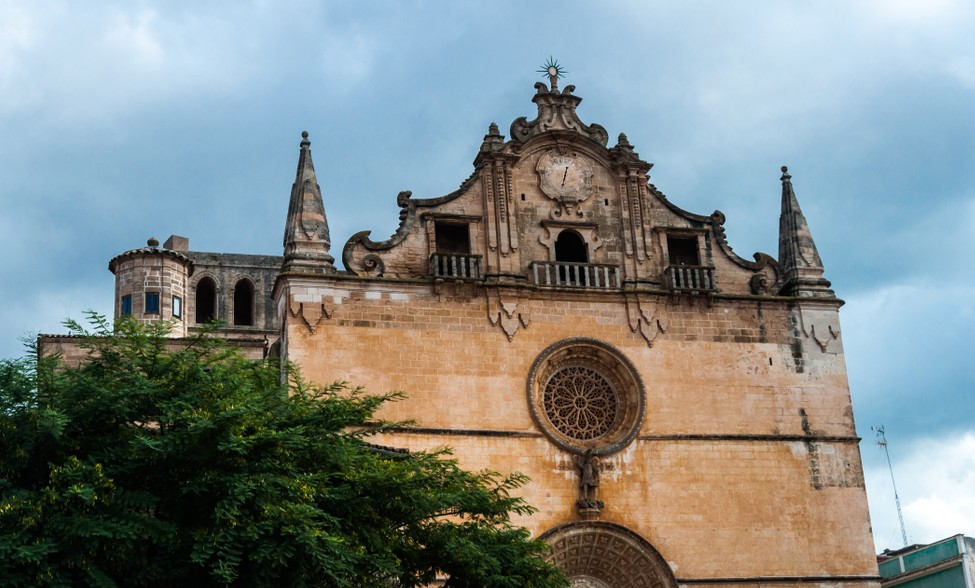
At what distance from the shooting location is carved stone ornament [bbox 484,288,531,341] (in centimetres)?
2862

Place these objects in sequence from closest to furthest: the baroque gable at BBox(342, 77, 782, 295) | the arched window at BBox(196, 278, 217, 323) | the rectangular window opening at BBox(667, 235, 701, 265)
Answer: the baroque gable at BBox(342, 77, 782, 295)
the rectangular window opening at BBox(667, 235, 701, 265)
the arched window at BBox(196, 278, 217, 323)

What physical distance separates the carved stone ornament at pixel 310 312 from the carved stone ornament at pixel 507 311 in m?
3.42

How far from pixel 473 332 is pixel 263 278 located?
1752 cm

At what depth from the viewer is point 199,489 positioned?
17953mm

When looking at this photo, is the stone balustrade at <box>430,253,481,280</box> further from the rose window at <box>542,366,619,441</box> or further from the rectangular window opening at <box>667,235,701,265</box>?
the rectangular window opening at <box>667,235,701,265</box>

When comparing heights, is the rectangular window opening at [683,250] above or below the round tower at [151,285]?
below

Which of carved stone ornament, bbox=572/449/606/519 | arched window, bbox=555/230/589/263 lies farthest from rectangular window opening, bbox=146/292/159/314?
carved stone ornament, bbox=572/449/606/519

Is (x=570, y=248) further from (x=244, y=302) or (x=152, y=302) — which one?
(x=244, y=302)

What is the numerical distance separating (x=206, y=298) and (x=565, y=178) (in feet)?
58.4

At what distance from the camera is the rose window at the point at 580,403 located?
2862cm

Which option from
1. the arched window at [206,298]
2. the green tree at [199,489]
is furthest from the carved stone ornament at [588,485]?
the arched window at [206,298]

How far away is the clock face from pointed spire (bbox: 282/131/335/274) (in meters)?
4.94

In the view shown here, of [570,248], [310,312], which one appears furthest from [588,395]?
[310,312]

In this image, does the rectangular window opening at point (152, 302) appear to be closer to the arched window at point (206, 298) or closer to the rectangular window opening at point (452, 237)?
the arched window at point (206, 298)
